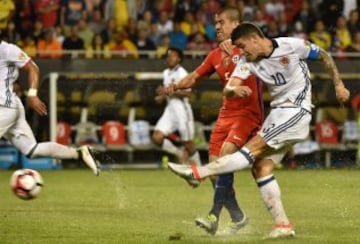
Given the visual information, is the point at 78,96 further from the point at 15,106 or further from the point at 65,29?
A: the point at 15,106

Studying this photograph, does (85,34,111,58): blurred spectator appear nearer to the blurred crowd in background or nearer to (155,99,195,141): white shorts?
the blurred crowd in background

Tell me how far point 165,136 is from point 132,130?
1.50 metres

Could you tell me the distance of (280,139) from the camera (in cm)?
1003

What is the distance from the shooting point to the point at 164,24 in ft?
78.6

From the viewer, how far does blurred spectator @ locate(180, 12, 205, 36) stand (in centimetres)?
2391

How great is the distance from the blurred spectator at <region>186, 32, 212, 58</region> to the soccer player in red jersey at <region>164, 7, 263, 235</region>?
37.9 ft

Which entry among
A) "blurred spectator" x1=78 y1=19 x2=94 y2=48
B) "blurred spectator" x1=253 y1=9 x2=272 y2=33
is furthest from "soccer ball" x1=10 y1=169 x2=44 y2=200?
"blurred spectator" x1=253 y1=9 x2=272 y2=33

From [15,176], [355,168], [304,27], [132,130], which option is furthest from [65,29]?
[15,176]

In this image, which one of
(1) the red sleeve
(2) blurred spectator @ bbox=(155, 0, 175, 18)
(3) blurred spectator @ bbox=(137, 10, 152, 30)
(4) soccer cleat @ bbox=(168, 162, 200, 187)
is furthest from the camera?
(2) blurred spectator @ bbox=(155, 0, 175, 18)

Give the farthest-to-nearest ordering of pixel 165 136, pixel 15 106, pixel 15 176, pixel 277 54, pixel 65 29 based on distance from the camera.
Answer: pixel 65 29
pixel 165 136
pixel 15 106
pixel 15 176
pixel 277 54

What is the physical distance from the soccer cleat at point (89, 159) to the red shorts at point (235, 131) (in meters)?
2.40

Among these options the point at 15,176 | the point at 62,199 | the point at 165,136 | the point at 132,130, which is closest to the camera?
the point at 15,176

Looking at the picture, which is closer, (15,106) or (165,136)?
(15,106)

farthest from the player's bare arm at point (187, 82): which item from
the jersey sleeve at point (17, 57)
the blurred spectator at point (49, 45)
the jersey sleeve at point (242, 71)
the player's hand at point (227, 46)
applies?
the blurred spectator at point (49, 45)
